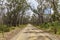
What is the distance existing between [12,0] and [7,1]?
209cm

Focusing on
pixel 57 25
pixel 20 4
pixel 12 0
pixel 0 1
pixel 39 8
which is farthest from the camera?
pixel 39 8

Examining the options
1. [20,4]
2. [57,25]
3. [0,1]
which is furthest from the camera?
[20,4]

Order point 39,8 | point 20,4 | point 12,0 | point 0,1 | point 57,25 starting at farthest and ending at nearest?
point 39,8, point 20,4, point 12,0, point 0,1, point 57,25

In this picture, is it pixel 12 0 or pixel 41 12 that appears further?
pixel 41 12

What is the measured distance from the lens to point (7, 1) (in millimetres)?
66125

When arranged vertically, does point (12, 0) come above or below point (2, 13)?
above

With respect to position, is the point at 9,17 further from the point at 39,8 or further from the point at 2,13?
the point at 39,8

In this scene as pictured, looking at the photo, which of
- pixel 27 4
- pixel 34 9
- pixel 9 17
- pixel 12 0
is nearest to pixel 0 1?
pixel 12 0

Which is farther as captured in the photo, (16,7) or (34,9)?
(34,9)

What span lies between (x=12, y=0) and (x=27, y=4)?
10451mm

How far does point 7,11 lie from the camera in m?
67.4

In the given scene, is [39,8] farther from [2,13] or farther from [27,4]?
[2,13]

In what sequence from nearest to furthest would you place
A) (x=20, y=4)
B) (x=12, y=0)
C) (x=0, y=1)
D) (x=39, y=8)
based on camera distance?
(x=0, y=1)
(x=12, y=0)
(x=20, y=4)
(x=39, y=8)

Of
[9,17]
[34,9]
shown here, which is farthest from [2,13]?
[34,9]
